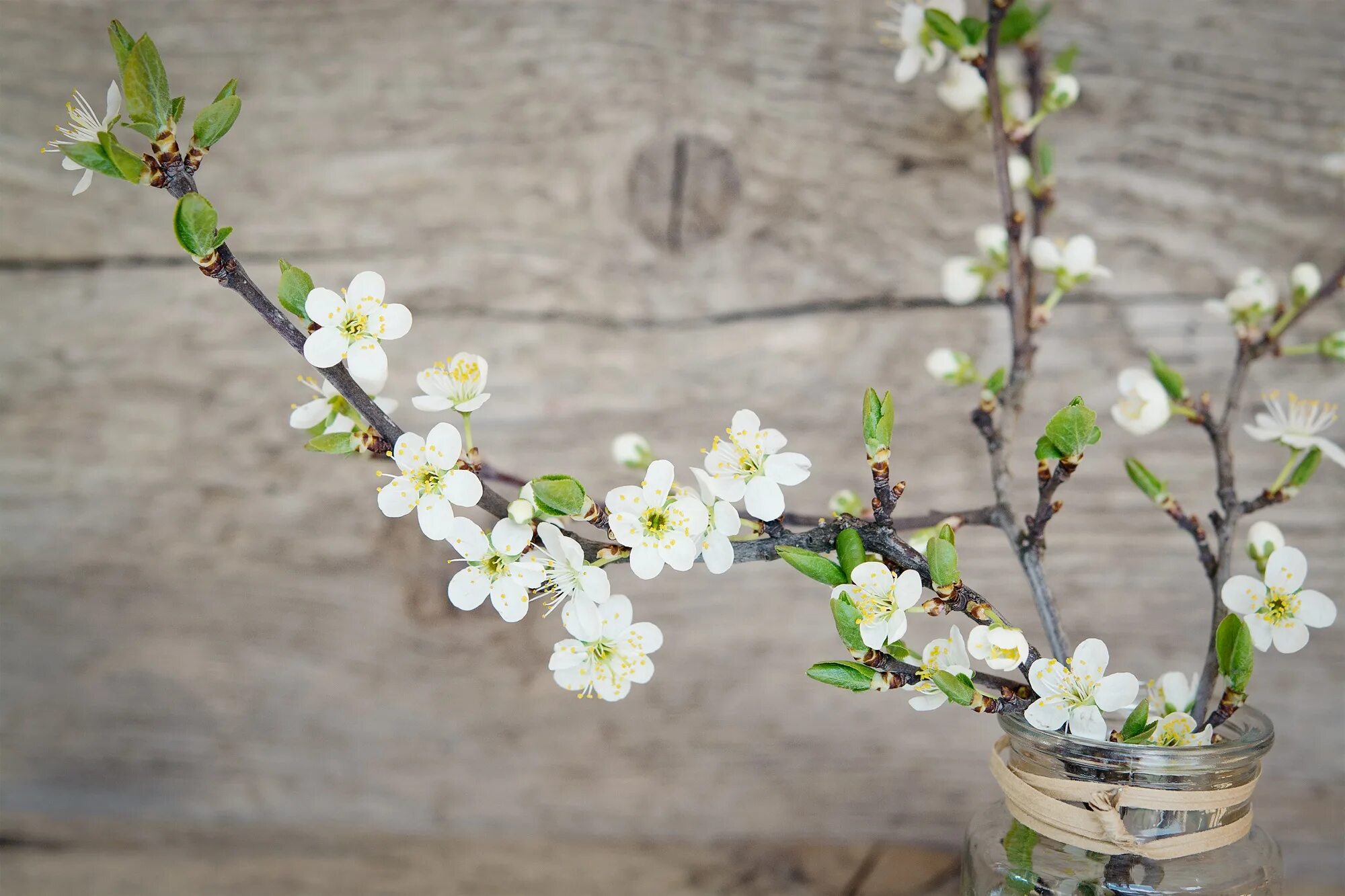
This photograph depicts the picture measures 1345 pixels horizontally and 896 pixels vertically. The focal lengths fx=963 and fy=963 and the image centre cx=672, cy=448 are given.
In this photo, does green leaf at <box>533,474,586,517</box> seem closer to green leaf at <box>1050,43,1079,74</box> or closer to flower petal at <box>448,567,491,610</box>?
flower petal at <box>448,567,491,610</box>

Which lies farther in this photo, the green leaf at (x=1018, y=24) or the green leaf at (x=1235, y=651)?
the green leaf at (x=1018, y=24)

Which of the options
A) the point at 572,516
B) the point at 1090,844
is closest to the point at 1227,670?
the point at 1090,844

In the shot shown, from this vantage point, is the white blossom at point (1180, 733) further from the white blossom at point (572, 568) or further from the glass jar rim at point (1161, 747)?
the white blossom at point (572, 568)

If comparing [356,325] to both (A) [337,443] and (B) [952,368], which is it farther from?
(B) [952,368]

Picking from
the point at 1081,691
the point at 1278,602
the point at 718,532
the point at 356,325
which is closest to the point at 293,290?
the point at 356,325

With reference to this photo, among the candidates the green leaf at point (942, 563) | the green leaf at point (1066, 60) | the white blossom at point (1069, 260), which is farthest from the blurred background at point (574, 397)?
the green leaf at point (942, 563)
